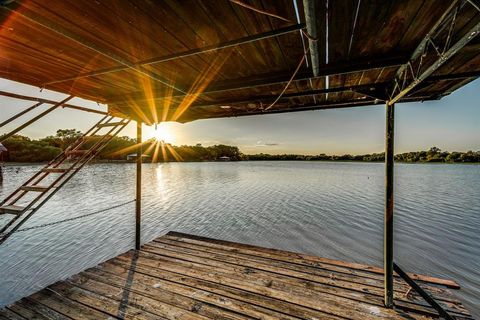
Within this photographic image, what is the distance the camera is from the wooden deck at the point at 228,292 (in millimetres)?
3293

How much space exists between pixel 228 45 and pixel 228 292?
396cm

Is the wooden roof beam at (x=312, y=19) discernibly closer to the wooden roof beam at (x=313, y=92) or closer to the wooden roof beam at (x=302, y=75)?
the wooden roof beam at (x=302, y=75)

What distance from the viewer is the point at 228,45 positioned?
7.92 feet

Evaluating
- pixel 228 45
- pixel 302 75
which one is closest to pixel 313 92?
A: pixel 302 75

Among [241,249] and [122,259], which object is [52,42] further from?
[241,249]

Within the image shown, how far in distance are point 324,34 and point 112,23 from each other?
2299 mm

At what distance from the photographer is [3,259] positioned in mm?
8430

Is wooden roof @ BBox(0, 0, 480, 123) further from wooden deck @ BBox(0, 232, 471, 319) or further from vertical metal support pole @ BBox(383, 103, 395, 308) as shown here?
wooden deck @ BBox(0, 232, 471, 319)

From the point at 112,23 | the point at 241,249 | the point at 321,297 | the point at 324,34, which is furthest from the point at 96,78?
the point at 321,297

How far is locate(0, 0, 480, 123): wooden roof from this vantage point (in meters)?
1.98

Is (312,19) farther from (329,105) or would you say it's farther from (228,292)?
(228,292)

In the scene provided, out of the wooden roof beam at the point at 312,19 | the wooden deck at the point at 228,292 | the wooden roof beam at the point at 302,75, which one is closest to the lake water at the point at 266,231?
the wooden deck at the point at 228,292

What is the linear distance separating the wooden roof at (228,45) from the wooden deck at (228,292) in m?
3.36

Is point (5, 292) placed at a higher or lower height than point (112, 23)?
lower
